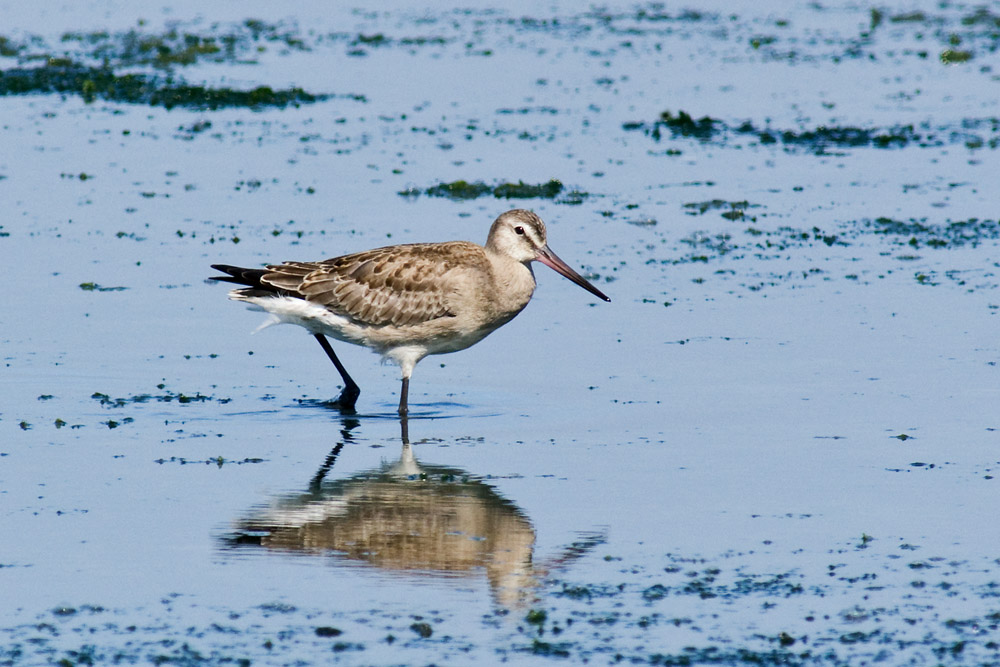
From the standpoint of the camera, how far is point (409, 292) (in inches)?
438

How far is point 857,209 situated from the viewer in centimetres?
1611

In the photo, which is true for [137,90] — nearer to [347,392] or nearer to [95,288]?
[95,288]

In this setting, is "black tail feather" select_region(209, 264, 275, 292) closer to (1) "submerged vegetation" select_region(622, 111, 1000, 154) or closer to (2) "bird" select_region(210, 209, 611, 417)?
(2) "bird" select_region(210, 209, 611, 417)

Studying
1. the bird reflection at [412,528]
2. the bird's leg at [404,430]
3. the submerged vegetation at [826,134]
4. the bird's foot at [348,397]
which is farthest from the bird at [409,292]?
the submerged vegetation at [826,134]

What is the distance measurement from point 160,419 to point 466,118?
34.5ft

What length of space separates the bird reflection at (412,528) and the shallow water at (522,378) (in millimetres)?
26

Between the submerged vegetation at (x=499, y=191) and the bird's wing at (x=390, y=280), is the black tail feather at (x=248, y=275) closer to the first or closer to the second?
the bird's wing at (x=390, y=280)

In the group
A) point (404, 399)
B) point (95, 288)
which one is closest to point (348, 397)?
point (404, 399)

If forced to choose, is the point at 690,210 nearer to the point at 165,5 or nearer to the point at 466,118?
the point at 466,118

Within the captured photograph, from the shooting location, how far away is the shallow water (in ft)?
23.4

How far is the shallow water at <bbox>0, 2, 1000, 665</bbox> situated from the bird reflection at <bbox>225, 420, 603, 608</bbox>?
0.03m

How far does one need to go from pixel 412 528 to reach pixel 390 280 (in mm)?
3217

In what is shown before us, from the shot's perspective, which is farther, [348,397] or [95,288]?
[95,288]

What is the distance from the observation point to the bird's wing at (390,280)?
435 inches
